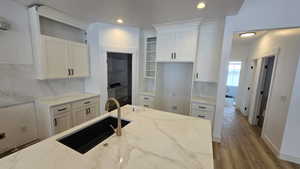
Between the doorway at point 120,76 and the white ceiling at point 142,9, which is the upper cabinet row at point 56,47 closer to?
the white ceiling at point 142,9

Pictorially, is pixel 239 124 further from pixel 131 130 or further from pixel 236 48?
pixel 131 130

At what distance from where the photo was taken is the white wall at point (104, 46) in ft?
9.68

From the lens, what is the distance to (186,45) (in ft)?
9.17

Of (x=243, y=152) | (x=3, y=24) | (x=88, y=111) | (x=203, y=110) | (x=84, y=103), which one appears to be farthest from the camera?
(x=88, y=111)

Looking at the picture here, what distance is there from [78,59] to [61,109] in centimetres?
120

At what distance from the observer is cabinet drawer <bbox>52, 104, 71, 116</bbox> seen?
90.8 inches

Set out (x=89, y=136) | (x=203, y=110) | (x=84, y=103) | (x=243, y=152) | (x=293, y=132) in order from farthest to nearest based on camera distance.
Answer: (x=84, y=103)
(x=203, y=110)
(x=243, y=152)
(x=293, y=132)
(x=89, y=136)

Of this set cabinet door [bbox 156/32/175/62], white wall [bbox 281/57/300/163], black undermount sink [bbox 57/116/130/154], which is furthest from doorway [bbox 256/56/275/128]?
black undermount sink [bbox 57/116/130/154]

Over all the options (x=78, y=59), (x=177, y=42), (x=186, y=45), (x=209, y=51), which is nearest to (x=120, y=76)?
(x=78, y=59)

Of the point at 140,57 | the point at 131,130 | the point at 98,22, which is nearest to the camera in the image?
the point at 131,130

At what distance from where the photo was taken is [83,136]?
4.55 ft

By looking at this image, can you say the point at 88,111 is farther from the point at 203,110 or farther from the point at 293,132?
the point at 293,132

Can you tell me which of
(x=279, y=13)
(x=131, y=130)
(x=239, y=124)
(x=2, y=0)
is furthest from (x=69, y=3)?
(x=239, y=124)

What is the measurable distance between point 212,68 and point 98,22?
9.46 feet
